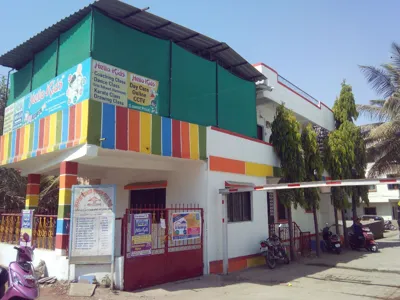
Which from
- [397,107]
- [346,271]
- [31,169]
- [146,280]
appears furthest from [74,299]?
[397,107]

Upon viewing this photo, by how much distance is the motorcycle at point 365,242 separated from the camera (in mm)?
15352

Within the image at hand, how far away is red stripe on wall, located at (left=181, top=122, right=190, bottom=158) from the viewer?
9.64 m

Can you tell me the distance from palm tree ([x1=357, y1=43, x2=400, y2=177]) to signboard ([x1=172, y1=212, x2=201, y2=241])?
38.0 ft

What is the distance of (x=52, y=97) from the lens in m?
9.89

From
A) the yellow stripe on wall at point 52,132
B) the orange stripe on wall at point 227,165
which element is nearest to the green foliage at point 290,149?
the orange stripe on wall at point 227,165

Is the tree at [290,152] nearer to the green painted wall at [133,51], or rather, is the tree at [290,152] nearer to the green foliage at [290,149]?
the green foliage at [290,149]

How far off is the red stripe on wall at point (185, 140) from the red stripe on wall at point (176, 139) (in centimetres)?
11

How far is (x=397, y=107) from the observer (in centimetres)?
1689

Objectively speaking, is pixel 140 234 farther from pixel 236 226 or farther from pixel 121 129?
pixel 236 226

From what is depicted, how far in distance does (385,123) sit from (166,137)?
41.3 feet

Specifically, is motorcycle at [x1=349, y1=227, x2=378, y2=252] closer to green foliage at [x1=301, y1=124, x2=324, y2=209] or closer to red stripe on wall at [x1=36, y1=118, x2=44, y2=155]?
green foliage at [x1=301, y1=124, x2=324, y2=209]

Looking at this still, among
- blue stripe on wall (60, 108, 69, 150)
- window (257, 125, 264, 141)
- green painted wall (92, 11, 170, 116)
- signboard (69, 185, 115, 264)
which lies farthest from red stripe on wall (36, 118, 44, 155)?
window (257, 125, 264, 141)

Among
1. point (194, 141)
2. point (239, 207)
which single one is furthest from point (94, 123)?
point (239, 207)

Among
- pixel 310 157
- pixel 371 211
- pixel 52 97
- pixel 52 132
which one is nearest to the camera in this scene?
pixel 52 132
